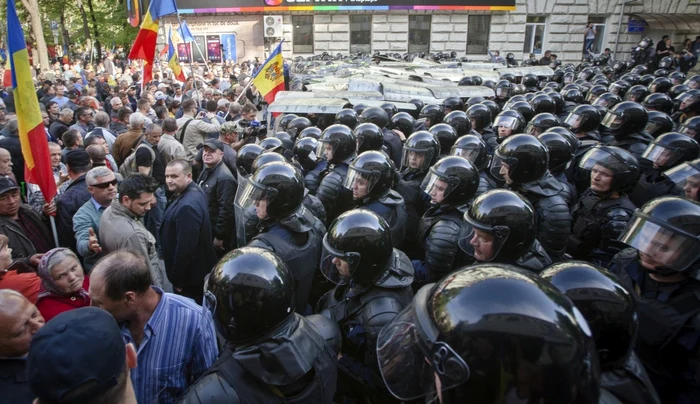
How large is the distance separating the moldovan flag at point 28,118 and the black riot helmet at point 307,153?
2866 mm

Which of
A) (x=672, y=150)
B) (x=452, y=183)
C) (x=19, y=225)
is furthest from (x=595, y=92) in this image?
(x=19, y=225)

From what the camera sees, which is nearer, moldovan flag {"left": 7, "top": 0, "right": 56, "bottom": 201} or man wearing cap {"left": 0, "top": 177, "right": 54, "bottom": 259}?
man wearing cap {"left": 0, "top": 177, "right": 54, "bottom": 259}

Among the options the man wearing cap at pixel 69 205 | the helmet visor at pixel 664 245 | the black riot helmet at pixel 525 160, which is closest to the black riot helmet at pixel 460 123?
the black riot helmet at pixel 525 160

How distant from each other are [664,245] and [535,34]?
29.2 meters

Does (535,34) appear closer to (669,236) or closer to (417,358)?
(669,236)

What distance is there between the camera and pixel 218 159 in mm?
5160

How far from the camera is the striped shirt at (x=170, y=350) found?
2.29 metres

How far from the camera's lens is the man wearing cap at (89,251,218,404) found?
2266mm

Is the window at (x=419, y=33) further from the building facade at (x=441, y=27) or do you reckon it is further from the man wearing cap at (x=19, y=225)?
the man wearing cap at (x=19, y=225)

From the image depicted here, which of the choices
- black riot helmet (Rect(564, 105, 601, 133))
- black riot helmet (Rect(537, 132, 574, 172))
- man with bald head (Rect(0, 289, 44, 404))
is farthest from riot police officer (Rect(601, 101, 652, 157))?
man with bald head (Rect(0, 289, 44, 404))

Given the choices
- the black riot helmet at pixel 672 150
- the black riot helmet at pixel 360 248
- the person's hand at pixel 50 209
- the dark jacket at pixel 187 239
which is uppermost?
the black riot helmet at pixel 672 150

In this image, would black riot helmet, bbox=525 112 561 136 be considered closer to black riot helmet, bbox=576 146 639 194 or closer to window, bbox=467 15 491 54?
black riot helmet, bbox=576 146 639 194

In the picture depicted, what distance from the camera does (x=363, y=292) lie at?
267 centimetres

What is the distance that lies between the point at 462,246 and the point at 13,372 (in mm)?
2635
